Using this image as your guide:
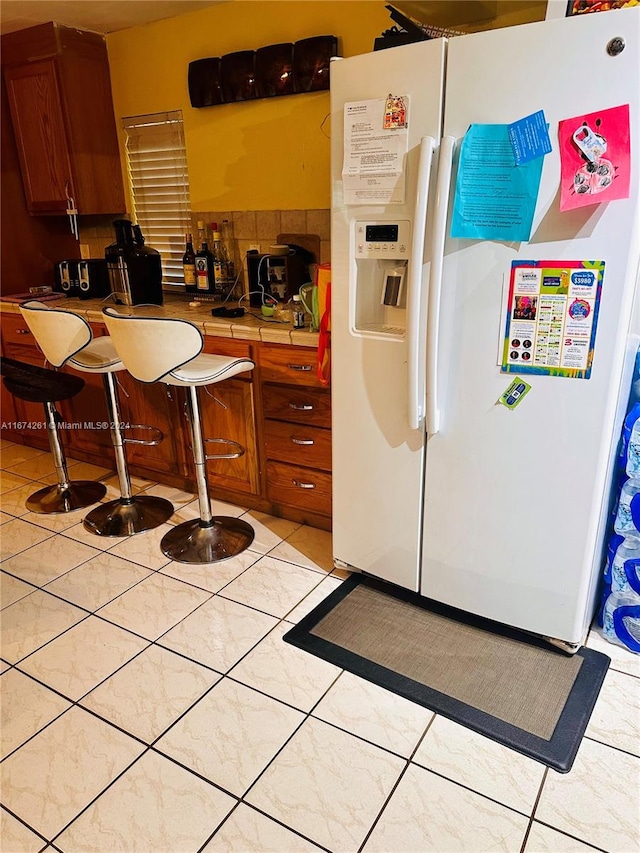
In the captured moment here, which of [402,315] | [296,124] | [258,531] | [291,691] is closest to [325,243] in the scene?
[296,124]

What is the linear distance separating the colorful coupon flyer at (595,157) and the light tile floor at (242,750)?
1.45 metres

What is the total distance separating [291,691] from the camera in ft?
6.07

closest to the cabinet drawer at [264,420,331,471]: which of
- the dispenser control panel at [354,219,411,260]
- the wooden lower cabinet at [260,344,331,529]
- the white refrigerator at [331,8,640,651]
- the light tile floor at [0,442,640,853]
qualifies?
the wooden lower cabinet at [260,344,331,529]

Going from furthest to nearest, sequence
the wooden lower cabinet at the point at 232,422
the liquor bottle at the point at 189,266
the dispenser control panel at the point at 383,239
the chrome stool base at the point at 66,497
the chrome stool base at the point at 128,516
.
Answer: the liquor bottle at the point at 189,266, the chrome stool base at the point at 66,497, the chrome stool base at the point at 128,516, the wooden lower cabinet at the point at 232,422, the dispenser control panel at the point at 383,239

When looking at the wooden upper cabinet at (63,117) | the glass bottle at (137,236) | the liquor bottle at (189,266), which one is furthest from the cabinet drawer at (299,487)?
Result: the wooden upper cabinet at (63,117)

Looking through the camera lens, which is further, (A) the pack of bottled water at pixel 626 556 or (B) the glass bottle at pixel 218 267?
(B) the glass bottle at pixel 218 267

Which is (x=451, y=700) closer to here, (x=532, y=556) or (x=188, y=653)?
(x=532, y=556)

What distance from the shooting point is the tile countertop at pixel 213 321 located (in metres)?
2.46

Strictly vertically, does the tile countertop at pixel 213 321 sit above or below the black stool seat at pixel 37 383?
above

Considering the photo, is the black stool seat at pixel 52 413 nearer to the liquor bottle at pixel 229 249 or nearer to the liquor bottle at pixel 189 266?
the liquor bottle at pixel 189 266

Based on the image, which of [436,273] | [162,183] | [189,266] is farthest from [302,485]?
[162,183]

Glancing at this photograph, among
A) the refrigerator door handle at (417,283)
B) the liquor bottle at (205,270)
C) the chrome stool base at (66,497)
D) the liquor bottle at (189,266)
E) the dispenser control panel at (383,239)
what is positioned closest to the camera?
the refrigerator door handle at (417,283)

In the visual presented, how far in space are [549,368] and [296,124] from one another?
1.86m

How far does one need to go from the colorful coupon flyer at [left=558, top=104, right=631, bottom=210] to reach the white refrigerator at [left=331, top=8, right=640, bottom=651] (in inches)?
0.8
